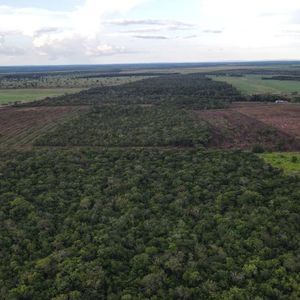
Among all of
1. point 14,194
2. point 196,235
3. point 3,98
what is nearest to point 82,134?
point 14,194

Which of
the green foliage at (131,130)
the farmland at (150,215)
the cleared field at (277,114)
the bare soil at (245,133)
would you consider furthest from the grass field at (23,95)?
the farmland at (150,215)

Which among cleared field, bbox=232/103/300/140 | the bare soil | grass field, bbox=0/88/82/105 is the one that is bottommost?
grass field, bbox=0/88/82/105

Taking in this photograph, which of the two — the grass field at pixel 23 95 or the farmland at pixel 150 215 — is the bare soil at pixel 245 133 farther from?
the grass field at pixel 23 95

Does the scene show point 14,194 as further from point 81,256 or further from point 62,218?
point 81,256

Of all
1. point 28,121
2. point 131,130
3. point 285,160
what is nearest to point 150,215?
point 285,160

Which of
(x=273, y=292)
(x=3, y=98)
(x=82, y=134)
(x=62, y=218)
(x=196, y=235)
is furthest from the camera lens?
(x=3, y=98)

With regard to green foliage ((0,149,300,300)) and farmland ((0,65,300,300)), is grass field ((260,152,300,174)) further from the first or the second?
green foliage ((0,149,300,300))

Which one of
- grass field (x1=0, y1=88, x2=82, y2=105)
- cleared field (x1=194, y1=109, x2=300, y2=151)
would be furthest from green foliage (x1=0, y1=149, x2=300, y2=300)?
grass field (x1=0, y1=88, x2=82, y2=105)
